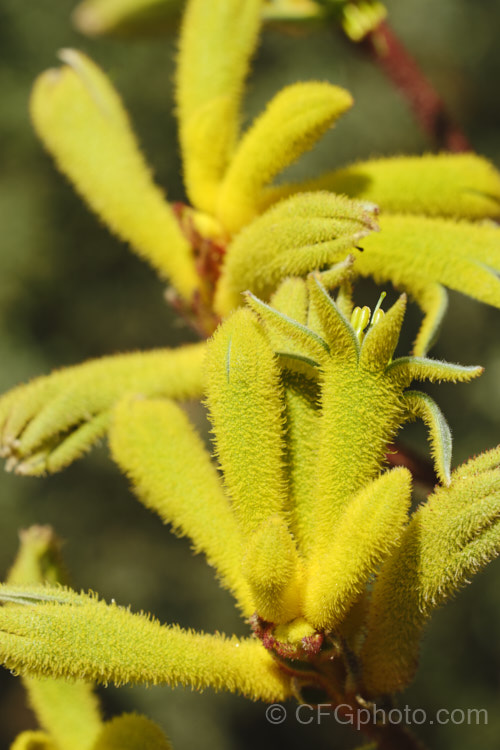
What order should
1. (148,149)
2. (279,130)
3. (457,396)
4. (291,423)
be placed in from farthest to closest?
(148,149), (457,396), (279,130), (291,423)

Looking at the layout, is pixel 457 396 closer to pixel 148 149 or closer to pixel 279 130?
pixel 148 149

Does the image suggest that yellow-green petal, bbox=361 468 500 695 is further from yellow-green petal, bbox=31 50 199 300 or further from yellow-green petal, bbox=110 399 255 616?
yellow-green petal, bbox=31 50 199 300

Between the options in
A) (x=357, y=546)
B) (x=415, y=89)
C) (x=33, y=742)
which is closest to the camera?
(x=357, y=546)

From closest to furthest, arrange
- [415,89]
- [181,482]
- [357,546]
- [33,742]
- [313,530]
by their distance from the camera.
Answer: [357,546] → [313,530] → [181,482] → [33,742] → [415,89]

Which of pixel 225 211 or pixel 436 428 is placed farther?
pixel 225 211

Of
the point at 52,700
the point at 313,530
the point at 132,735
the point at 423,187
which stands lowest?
the point at 52,700

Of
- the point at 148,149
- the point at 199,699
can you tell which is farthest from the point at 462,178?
the point at 148,149

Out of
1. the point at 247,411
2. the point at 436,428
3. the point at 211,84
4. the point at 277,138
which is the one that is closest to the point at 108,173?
the point at 211,84

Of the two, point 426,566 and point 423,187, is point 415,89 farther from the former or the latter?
point 426,566
